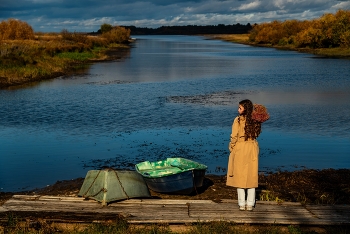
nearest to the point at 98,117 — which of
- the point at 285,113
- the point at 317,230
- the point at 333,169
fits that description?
the point at 285,113

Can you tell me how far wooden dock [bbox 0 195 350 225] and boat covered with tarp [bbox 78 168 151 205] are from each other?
0.43ft

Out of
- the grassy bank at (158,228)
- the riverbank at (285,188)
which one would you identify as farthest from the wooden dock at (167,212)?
the riverbank at (285,188)

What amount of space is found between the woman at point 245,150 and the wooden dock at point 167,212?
50cm

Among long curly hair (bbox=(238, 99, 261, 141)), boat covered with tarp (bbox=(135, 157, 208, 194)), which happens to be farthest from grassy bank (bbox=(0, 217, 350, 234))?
boat covered with tarp (bbox=(135, 157, 208, 194))

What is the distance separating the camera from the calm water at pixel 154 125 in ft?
48.3

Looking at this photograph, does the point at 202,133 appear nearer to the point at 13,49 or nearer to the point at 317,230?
the point at 317,230

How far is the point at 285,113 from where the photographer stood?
2247cm

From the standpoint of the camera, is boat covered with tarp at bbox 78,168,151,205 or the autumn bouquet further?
boat covered with tarp at bbox 78,168,151,205

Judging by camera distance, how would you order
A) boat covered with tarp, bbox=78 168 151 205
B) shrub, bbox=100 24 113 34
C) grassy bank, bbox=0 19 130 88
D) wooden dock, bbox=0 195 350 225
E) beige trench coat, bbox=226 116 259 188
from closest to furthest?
wooden dock, bbox=0 195 350 225
beige trench coat, bbox=226 116 259 188
boat covered with tarp, bbox=78 168 151 205
grassy bank, bbox=0 19 130 88
shrub, bbox=100 24 113 34

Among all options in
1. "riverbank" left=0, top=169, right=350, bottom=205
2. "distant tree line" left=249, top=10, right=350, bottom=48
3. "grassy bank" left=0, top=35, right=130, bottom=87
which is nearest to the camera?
"riverbank" left=0, top=169, right=350, bottom=205

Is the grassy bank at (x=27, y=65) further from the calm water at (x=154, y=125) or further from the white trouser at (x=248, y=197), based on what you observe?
the white trouser at (x=248, y=197)

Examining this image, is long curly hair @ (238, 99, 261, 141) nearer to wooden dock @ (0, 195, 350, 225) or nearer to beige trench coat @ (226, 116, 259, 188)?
beige trench coat @ (226, 116, 259, 188)

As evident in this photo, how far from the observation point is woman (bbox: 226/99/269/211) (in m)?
8.40

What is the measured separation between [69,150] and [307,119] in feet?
33.0
